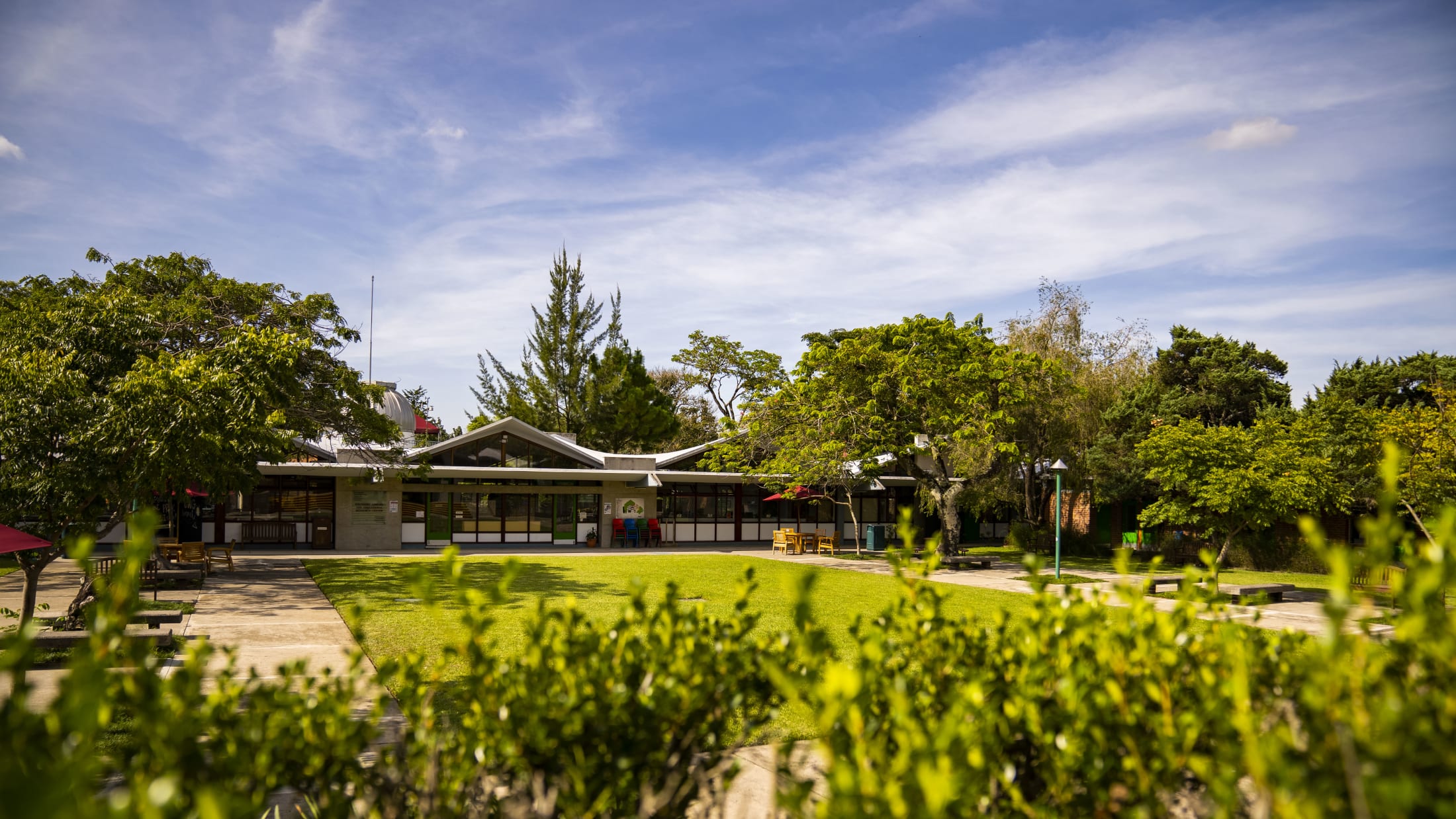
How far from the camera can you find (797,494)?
2952cm

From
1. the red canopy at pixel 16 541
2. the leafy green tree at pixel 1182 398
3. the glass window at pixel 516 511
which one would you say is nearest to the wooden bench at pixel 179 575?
the red canopy at pixel 16 541

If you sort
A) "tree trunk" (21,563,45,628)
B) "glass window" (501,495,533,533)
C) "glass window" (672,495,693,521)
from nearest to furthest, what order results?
"tree trunk" (21,563,45,628)
"glass window" (501,495,533,533)
"glass window" (672,495,693,521)

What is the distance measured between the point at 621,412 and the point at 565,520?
49.0 feet

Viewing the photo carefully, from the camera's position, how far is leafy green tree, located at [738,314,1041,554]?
21.6 metres

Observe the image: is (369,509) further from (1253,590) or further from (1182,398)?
(1182,398)

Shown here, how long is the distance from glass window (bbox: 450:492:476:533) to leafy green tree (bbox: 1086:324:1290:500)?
19608 mm

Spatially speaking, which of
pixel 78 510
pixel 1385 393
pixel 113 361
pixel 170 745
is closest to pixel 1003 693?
pixel 170 745

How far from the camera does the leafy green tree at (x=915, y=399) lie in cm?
2164

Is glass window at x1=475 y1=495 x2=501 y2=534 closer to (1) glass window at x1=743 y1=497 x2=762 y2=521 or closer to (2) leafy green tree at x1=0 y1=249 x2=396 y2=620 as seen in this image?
(1) glass window at x1=743 y1=497 x2=762 y2=521

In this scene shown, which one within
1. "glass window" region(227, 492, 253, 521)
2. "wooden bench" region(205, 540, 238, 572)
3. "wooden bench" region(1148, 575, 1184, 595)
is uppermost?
"glass window" region(227, 492, 253, 521)

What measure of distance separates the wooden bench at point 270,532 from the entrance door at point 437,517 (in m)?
3.71

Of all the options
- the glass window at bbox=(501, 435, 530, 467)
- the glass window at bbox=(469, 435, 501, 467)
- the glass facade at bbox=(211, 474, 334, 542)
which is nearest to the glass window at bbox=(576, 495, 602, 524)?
the glass window at bbox=(501, 435, 530, 467)

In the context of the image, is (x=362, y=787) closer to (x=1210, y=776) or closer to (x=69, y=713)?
(x=69, y=713)

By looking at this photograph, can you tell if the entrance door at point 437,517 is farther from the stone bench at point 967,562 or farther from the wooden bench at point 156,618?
the wooden bench at point 156,618
